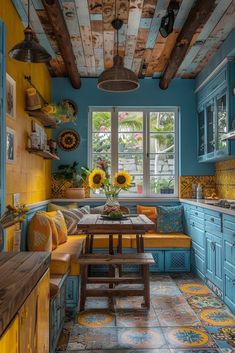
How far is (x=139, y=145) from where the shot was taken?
19.3 ft

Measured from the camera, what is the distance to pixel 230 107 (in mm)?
4160

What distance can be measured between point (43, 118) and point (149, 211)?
2140mm

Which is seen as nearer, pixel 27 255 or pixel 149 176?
pixel 27 255

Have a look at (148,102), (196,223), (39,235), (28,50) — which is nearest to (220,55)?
(148,102)

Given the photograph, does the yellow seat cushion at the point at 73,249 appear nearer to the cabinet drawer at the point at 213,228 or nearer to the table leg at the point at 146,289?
the table leg at the point at 146,289

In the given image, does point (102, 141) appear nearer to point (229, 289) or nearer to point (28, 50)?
point (229, 289)

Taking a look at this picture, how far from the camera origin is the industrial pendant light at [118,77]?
3.16 metres

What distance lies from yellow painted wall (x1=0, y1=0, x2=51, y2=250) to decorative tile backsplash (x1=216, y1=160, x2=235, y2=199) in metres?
2.65

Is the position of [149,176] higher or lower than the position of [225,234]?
higher

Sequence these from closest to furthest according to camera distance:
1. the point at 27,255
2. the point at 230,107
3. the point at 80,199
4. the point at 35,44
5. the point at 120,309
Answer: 1. the point at 27,255
2. the point at 35,44
3. the point at 120,309
4. the point at 230,107
5. the point at 80,199

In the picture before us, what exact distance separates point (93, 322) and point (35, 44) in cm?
238

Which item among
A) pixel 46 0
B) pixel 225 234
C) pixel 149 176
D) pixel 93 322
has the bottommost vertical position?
pixel 93 322

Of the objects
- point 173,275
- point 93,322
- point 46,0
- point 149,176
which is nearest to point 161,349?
point 93,322

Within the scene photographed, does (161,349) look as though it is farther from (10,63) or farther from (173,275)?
(10,63)
